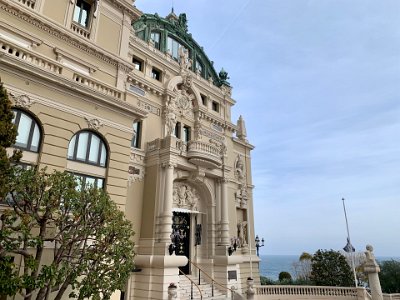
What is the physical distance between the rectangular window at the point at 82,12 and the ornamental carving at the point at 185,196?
1105cm

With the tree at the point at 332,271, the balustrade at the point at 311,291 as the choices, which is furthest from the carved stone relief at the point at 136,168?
the tree at the point at 332,271

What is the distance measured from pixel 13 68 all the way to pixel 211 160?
Answer: 39.0 feet

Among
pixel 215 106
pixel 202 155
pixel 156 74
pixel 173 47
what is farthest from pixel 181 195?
pixel 173 47

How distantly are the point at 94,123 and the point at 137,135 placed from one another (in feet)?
17.5

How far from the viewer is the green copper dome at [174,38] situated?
2260cm

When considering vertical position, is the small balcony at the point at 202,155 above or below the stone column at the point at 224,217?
above

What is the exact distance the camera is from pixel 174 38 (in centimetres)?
2505

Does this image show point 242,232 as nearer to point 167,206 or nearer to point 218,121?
point 218,121

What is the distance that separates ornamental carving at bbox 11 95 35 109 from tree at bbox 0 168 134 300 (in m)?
3.90

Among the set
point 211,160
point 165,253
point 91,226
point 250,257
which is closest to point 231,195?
point 250,257

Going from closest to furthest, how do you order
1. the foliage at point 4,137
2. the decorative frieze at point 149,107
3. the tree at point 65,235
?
1. the foliage at point 4,137
2. the tree at point 65,235
3. the decorative frieze at point 149,107

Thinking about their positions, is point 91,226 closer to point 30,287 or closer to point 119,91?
point 30,287

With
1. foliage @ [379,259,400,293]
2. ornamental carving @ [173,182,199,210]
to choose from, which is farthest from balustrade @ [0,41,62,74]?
foliage @ [379,259,400,293]

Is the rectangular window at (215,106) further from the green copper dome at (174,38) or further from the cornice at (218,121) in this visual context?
the green copper dome at (174,38)
